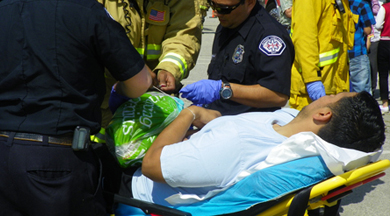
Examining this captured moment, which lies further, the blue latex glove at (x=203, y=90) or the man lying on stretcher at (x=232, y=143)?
the blue latex glove at (x=203, y=90)

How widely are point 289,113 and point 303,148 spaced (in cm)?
49

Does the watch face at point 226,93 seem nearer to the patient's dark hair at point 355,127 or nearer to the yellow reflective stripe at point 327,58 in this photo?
the patient's dark hair at point 355,127

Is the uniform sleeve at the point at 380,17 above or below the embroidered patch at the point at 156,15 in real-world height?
below

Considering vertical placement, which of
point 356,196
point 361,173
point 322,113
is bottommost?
point 356,196

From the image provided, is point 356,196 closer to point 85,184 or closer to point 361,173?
point 361,173

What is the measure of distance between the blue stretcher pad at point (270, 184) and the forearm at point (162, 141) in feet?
0.93

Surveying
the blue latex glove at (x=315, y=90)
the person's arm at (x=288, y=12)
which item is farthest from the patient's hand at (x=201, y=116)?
the person's arm at (x=288, y=12)

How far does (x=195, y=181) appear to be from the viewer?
1.57 m

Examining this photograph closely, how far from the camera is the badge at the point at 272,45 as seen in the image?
2082 mm

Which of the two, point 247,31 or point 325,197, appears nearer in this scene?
point 325,197

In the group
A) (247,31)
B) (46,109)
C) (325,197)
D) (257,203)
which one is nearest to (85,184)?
(46,109)

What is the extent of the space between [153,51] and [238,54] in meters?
0.58

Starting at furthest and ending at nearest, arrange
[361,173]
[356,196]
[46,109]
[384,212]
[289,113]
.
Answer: [356,196]
[384,212]
[289,113]
[361,173]
[46,109]

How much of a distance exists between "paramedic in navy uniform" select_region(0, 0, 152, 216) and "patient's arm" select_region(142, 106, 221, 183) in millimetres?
288
